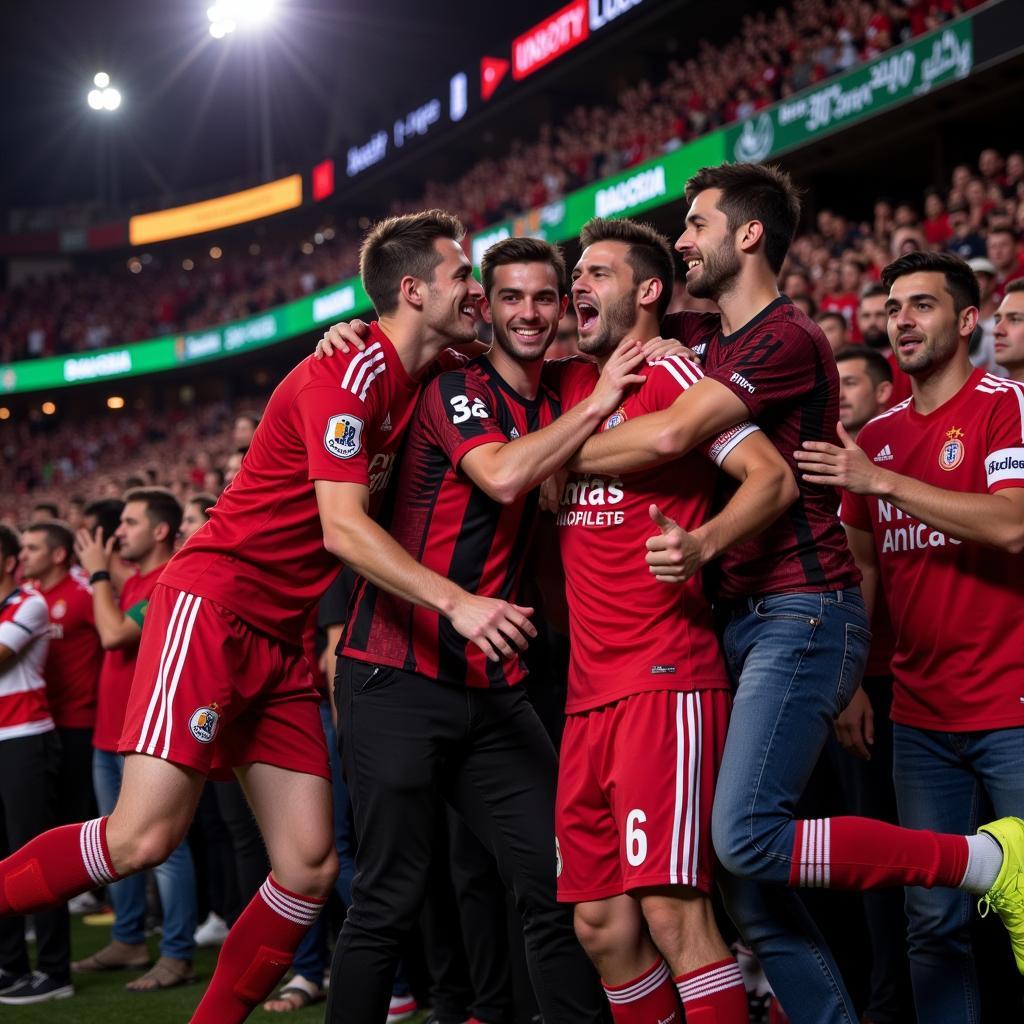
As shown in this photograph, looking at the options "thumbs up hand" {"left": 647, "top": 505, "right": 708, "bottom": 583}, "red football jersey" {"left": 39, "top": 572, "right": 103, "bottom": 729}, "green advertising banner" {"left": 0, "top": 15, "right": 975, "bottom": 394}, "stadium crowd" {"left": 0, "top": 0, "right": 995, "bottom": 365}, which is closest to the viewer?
"thumbs up hand" {"left": 647, "top": 505, "right": 708, "bottom": 583}

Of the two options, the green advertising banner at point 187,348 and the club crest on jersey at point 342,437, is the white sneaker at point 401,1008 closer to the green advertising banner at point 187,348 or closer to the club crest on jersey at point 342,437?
the club crest on jersey at point 342,437

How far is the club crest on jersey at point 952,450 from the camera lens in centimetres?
376

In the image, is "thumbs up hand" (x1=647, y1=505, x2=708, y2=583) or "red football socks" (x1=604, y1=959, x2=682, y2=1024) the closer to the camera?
"thumbs up hand" (x1=647, y1=505, x2=708, y2=583)

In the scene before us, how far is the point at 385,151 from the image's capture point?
101ft

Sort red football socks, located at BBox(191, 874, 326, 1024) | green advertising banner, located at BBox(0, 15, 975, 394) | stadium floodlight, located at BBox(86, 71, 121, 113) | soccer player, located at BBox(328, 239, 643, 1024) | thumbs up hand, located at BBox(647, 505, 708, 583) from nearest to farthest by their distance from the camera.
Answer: thumbs up hand, located at BBox(647, 505, 708, 583)
soccer player, located at BBox(328, 239, 643, 1024)
red football socks, located at BBox(191, 874, 326, 1024)
green advertising banner, located at BBox(0, 15, 975, 394)
stadium floodlight, located at BBox(86, 71, 121, 113)

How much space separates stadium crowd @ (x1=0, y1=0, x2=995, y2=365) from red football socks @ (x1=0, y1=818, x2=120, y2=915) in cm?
675

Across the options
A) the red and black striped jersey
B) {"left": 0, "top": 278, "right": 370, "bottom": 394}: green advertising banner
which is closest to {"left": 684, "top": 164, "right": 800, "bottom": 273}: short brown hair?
the red and black striped jersey

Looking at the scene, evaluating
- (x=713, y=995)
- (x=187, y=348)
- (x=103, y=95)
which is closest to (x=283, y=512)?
(x=713, y=995)

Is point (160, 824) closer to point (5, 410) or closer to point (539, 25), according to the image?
point (539, 25)

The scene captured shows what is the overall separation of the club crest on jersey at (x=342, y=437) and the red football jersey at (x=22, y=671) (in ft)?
10.1

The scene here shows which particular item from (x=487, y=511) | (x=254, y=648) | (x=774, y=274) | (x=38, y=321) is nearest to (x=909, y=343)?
(x=774, y=274)

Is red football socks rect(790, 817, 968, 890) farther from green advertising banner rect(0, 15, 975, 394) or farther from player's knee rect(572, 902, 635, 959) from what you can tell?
green advertising banner rect(0, 15, 975, 394)

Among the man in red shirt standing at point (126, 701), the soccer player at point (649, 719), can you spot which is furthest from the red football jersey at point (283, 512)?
the man in red shirt standing at point (126, 701)

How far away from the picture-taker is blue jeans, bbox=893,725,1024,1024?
351 centimetres
